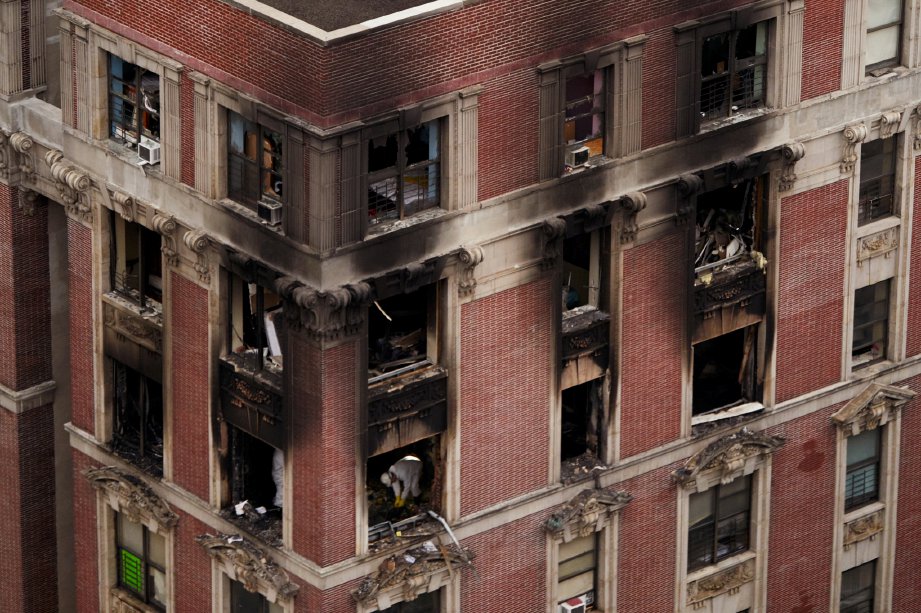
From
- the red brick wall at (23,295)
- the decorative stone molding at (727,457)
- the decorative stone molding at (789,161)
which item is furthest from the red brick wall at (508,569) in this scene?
the red brick wall at (23,295)

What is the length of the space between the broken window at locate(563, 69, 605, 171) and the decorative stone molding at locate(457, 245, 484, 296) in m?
3.47

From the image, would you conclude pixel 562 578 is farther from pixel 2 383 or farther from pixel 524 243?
pixel 2 383

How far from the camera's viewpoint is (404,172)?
70562 mm

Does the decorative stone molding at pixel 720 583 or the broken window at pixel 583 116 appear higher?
the broken window at pixel 583 116

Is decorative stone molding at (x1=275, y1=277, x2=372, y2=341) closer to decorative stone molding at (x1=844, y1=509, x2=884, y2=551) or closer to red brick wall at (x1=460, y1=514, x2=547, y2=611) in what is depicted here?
red brick wall at (x1=460, y1=514, x2=547, y2=611)

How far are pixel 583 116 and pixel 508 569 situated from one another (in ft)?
35.5

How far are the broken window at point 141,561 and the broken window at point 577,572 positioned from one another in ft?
31.2

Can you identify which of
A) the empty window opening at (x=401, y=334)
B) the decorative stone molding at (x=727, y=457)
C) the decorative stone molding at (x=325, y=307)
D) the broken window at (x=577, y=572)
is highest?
the decorative stone molding at (x=325, y=307)

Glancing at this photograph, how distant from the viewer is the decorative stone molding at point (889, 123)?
7894 cm

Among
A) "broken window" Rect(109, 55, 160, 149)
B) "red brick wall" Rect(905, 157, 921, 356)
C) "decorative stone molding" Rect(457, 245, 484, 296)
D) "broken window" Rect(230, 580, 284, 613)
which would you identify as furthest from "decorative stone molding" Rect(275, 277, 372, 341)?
"red brick wall" Rect(905, 157, 921, 356)

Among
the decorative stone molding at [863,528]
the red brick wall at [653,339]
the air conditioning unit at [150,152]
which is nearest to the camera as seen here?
the air conditioning unit at [150,152]

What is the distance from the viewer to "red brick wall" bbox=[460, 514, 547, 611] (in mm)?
74938

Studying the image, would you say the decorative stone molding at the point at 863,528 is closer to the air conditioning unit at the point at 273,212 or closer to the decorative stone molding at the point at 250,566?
the decorative stone molding at the point at 250,566

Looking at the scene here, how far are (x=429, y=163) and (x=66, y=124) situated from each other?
9.69 m
